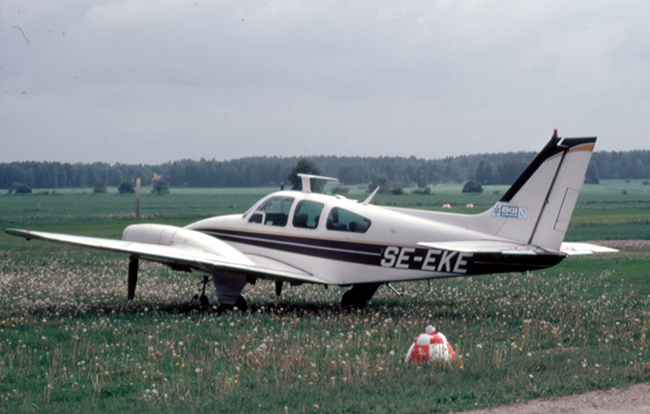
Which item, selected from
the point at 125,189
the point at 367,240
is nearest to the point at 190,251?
the point at 367,240

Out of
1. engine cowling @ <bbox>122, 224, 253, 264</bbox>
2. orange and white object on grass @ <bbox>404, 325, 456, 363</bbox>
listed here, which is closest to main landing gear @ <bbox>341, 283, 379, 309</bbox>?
engine cowling @ <bbox>122, 224, 253, 264</bbox>

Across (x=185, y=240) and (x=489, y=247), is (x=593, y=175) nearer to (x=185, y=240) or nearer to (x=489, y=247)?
(x=489, y=247)

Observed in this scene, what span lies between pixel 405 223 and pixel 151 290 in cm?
779

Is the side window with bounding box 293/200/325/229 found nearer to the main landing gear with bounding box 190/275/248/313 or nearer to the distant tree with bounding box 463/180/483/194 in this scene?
the main landing gear with bounding box 190/275/248/313

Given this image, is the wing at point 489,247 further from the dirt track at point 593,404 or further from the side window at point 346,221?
the dirt track at point 593,404

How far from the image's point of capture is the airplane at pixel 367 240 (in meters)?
13.0

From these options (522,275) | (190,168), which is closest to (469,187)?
(190,168)

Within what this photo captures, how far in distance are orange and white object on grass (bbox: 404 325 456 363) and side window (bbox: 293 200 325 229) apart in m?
5.58

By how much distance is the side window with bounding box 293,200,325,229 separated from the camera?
586 inches

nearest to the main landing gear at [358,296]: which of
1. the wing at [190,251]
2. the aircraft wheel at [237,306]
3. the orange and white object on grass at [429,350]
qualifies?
the wing at [190,251]

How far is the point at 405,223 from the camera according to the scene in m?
13.9

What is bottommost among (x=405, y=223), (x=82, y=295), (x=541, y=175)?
(x=82, y=295)

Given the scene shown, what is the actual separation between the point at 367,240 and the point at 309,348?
13.4 ft

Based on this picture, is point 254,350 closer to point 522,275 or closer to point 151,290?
point 151,290
